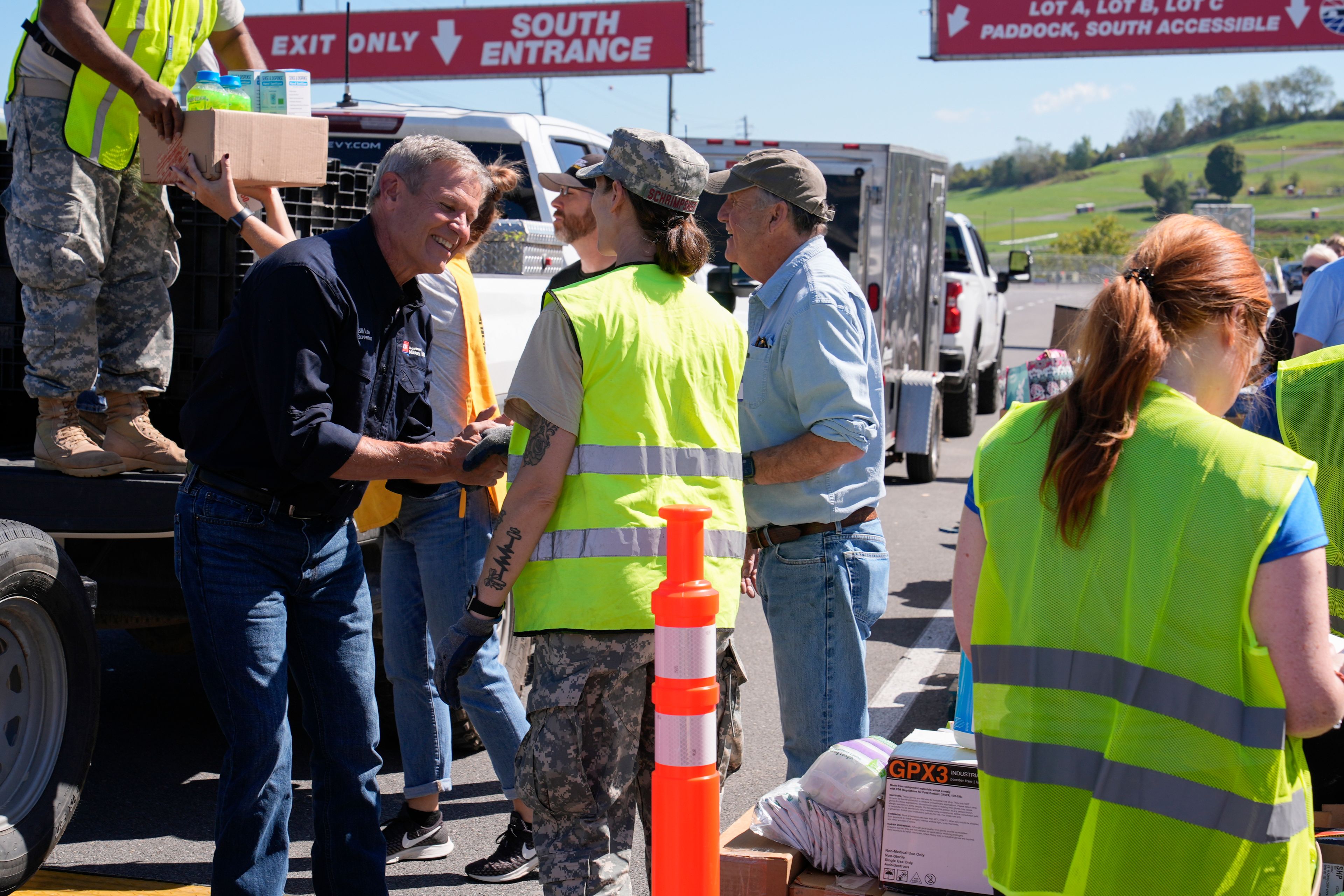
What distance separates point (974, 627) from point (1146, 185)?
157193 millimetres

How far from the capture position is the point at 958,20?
72.3 feet

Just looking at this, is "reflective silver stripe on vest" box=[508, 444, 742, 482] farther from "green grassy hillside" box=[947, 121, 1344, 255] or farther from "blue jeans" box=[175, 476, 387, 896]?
"green grassy hillside" box=[947, 121, 1344, 255]

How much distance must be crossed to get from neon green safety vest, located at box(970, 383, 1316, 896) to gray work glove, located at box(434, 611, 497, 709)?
1138 millimetres

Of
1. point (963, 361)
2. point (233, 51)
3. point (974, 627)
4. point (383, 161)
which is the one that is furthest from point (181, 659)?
point (963, 361)

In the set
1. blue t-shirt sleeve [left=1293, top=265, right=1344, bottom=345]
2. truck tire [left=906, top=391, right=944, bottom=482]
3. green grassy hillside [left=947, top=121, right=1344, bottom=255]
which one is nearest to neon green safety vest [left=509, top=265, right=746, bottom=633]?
blue t-shirt sleeve [left=1293, top=265, right=1344, bottom=345]

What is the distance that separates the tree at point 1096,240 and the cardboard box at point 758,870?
102792 millimetres

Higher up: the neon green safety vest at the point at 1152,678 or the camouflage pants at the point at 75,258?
the camouflage pants at the point at 75,258

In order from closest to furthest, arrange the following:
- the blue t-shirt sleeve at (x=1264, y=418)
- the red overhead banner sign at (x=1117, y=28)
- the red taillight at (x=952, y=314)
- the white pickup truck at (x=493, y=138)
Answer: the blue t-shirt sleeve at (x=1264, y=418) → the white pickup truck at (x=493, y=138) → the red taillight at (x=952, y=314) → the red overhead banner sign at (x=1117, y=28)

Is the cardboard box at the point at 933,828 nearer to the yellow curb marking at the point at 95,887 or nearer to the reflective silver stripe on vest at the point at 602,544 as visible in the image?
the reflective silver stripe on vest at the point at 602,544

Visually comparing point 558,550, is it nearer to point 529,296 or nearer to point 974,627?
point 974,627

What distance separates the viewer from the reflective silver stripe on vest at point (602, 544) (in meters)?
2.65

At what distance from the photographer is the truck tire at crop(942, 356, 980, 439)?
14.5 m

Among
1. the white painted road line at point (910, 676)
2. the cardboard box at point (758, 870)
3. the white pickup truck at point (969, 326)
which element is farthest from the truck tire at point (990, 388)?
the cardboard box at point (758, 870)

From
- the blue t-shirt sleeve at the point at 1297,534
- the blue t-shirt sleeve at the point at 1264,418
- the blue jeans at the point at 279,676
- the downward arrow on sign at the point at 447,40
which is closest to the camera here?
the blue t-shirt sleeve at the point at 1297,534
